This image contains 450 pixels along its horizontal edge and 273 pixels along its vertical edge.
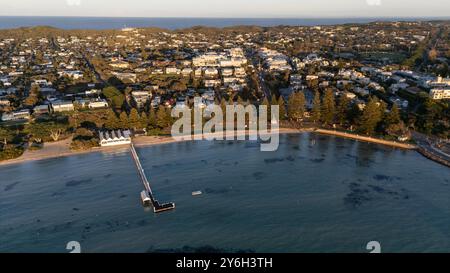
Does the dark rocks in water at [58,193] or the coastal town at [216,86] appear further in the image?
the coastal town at [216,86]

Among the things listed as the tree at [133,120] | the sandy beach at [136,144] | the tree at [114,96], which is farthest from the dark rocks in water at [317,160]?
the tree at [114,96]

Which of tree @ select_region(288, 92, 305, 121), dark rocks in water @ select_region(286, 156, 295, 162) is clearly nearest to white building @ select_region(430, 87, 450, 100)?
tree @ select_region(288, 92, 305, 121)

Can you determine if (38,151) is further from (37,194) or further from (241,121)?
(241,121)

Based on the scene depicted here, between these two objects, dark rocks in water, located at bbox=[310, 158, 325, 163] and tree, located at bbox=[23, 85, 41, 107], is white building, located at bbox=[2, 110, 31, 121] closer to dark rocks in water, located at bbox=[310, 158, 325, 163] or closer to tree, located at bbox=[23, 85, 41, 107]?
tree, located at bbox=[23, 85, 41, 107]

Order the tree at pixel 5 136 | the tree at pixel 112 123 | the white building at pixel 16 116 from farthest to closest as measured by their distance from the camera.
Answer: the white building at pixel 16 116 → the tree at pixel 112 123 → the tree at pixel 5 136

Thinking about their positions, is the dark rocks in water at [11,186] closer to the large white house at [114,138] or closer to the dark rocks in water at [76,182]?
the dark rocks in water at [76,182]

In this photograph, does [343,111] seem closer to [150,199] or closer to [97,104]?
[150,199]

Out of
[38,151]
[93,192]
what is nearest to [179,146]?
[93,192]
